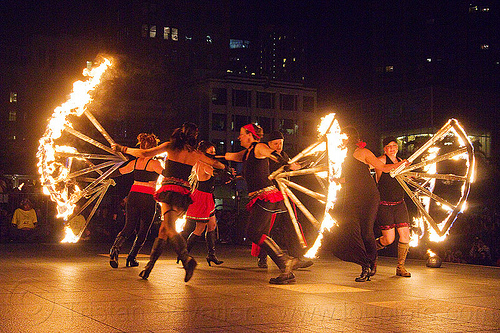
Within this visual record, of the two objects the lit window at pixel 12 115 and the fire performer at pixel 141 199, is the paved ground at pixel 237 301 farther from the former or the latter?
the lit window at pixel 12 115

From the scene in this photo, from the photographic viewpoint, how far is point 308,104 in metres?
74.2

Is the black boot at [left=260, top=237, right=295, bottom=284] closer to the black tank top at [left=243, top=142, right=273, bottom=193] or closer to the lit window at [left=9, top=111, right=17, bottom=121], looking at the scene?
the black tank top at [left=243, top=142, right=273, bottom=193]

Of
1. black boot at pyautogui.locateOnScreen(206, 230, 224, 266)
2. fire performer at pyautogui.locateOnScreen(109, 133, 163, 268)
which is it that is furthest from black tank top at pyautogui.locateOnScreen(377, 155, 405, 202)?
fire performer at pyautogui.locateOnScreen(109, 133, 163, 268)

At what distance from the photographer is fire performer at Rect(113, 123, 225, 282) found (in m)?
8.05

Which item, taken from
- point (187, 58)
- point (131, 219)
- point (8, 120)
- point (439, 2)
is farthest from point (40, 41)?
point (131, 219)

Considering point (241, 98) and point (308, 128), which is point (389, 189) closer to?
point (241, 98)

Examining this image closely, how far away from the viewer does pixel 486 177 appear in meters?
27.8

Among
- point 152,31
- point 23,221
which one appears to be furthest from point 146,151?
point 152,31

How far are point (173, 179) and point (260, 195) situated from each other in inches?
43.0

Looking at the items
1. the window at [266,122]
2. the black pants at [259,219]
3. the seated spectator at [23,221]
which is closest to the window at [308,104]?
the window at [266,122]

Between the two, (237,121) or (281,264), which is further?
(237,121)

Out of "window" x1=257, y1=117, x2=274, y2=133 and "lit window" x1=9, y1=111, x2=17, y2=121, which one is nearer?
"lit window" x1=9, y1=111, x2=17, y2=121

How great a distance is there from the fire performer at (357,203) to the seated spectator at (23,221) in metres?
11.6

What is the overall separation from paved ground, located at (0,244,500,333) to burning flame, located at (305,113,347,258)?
63cm
